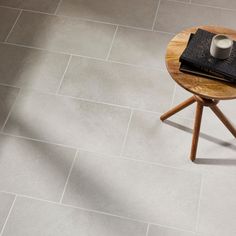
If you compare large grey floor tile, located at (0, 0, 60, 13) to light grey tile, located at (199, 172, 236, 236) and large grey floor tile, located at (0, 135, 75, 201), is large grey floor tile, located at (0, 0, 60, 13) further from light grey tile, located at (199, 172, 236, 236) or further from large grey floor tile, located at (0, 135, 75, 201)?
light grey tile, located at (199, 172, 236, 236)

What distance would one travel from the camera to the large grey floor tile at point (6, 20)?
7.45 feet

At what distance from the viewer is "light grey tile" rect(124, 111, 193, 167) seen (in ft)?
5.90

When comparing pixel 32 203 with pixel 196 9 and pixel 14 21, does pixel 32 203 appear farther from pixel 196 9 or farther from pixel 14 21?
pixel 196 9

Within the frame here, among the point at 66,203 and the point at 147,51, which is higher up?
the point at 147,51

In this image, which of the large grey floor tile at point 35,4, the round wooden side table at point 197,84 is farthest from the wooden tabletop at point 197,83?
the large grey floor tile at point 35,4

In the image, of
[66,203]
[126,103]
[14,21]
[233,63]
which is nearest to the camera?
[233,63]

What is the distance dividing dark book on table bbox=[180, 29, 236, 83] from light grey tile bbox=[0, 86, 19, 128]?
940 mm

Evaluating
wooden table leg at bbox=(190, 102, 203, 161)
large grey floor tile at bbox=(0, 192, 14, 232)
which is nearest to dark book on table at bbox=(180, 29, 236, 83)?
wooden table leg at bbox=(190, 102, 203, 161)

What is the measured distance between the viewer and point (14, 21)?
7.61 feet

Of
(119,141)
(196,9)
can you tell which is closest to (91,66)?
(119,141)

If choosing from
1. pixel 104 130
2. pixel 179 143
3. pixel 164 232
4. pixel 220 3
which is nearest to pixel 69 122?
pixel 104 130

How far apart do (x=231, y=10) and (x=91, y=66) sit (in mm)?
912

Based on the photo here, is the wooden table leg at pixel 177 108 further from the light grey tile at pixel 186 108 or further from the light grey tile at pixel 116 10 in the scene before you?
the light grey tile at pixel 116 10

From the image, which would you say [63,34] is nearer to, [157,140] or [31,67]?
[31,67]
